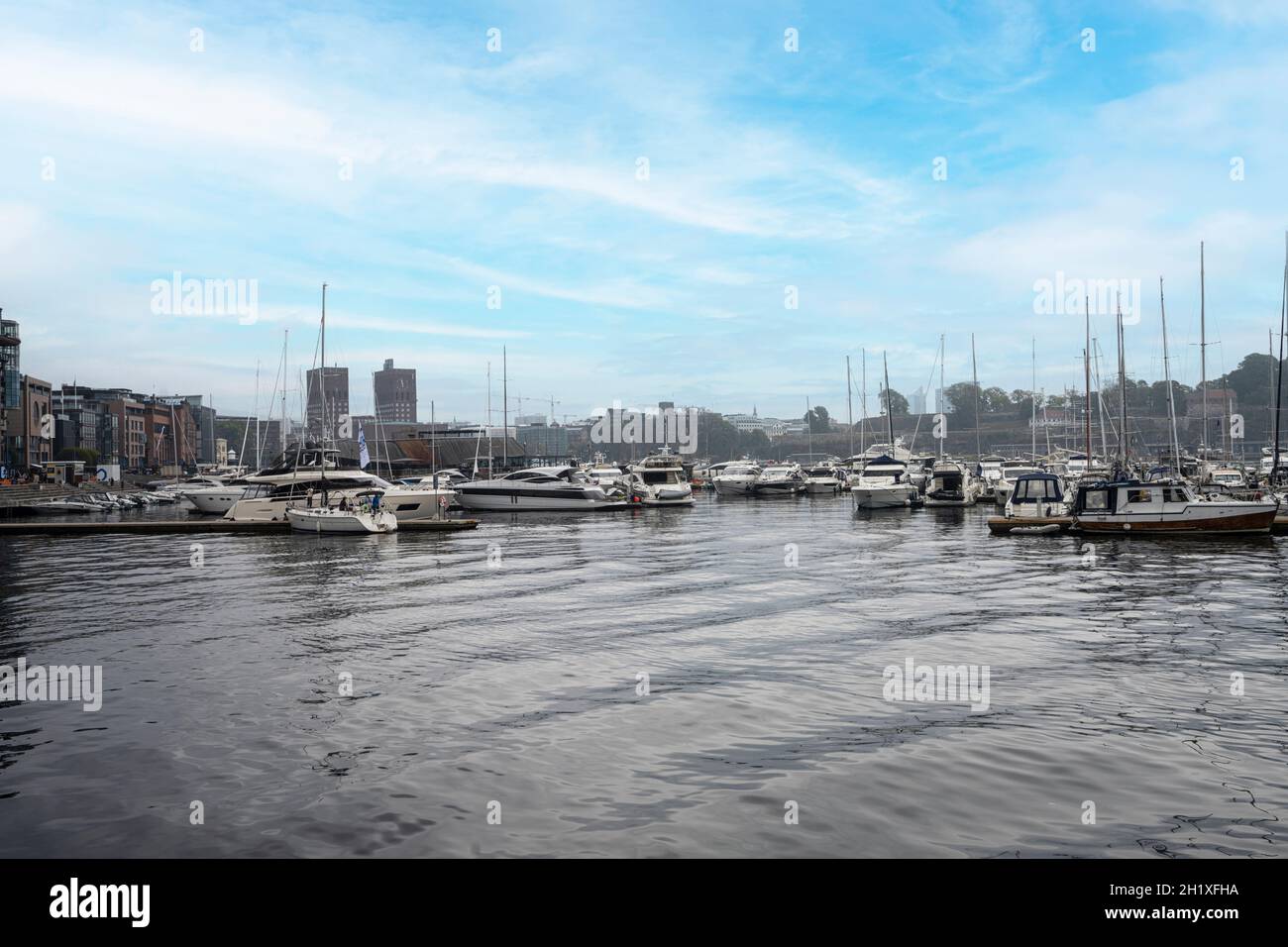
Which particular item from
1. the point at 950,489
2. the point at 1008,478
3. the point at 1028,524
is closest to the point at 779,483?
the point at 1008,478

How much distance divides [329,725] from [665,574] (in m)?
17.8

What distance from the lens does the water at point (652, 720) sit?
29.5 ft

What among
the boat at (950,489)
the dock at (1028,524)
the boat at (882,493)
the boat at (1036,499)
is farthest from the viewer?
the boat at (950,489)

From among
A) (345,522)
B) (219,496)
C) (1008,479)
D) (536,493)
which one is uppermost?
(219,496)

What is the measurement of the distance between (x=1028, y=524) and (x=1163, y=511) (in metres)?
5.53

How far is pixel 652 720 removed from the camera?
12797mm

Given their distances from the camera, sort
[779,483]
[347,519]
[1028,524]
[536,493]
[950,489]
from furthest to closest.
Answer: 1. [779,483]
2. [950,489]
3. [536,493]
4. [347,519]
5. [1028,524]

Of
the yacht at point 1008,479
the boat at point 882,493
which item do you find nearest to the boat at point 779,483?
the yacht at point 1008,479

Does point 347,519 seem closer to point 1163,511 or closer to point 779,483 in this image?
point 1163,511

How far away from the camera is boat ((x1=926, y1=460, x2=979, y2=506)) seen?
64.3m

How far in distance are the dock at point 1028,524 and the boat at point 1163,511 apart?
4.18 ft

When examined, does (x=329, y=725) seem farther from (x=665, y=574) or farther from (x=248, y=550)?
(x=248, y=550)

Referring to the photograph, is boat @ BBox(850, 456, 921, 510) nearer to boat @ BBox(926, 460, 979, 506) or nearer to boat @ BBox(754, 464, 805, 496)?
boat @ BBox(926, 460, 979, 506)

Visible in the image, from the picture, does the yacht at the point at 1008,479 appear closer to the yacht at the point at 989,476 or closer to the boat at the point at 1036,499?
the yacht at the point at 989,476
